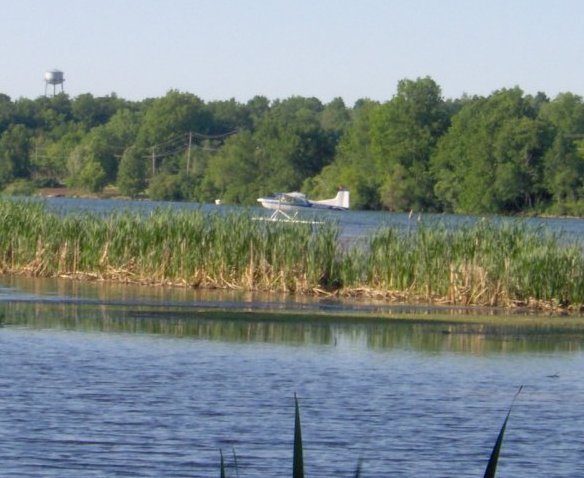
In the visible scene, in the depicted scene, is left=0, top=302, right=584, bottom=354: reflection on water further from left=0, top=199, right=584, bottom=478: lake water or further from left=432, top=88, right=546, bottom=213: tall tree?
left=432, top=88, right=546, bottom=213: tall tree

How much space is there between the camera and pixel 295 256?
88.8 feet

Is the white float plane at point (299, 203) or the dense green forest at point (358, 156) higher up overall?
the dense green forest at point (358, 156)

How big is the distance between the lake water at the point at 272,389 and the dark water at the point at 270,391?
3 centimetres

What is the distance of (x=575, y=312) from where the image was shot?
25.1m

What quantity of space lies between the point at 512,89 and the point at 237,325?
92.1 m

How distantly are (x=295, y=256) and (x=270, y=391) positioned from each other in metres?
10.9

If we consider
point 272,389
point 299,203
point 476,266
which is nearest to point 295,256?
point 476,266

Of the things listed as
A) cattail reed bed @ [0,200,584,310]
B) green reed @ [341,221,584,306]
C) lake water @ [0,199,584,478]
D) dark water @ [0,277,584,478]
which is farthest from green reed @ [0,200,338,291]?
dark water @ [0,277,584,478]

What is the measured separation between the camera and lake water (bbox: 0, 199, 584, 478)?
12906mm

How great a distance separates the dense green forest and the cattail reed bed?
2725 inches

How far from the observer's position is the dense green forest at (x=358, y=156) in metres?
102

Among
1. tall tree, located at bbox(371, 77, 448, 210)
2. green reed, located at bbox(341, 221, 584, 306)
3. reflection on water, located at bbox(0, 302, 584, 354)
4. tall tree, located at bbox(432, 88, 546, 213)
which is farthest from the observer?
tall tree, located at bbox(371, 77, 448, 210)

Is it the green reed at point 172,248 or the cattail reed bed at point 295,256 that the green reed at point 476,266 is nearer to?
the cattail reed bed at point 295,256

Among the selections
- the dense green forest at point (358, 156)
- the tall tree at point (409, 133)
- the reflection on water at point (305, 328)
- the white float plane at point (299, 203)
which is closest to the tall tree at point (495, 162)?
the dense green forest at point (358, 156)
